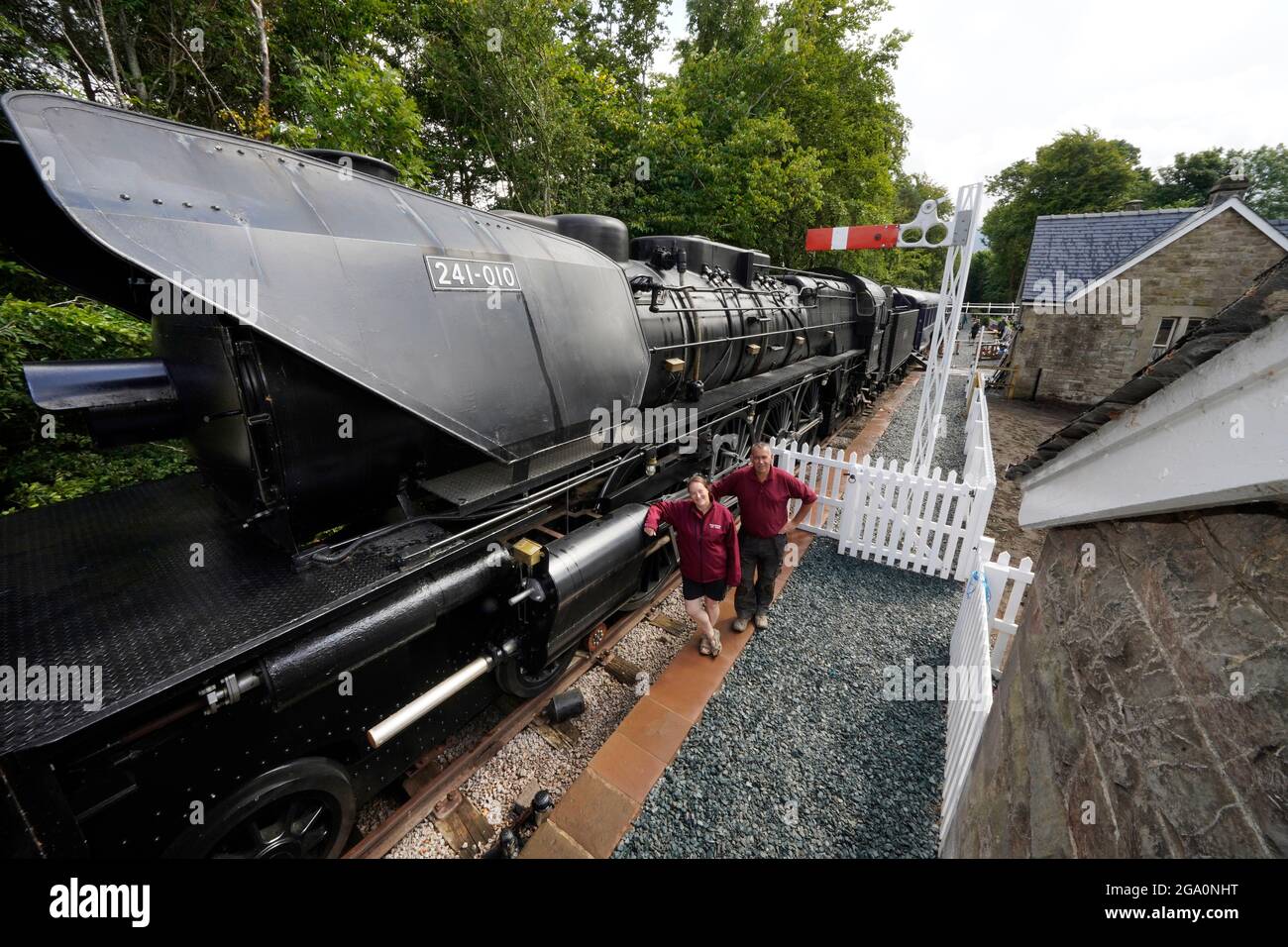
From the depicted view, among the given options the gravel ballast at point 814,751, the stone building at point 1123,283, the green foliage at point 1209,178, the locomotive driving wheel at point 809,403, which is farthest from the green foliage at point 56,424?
the green foliage at point 1209,178

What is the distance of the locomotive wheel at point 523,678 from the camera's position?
3.07m

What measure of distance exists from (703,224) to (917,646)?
13607 mm

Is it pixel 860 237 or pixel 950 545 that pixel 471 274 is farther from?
pixel 860 237

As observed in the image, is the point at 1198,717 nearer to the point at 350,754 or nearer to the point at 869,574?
the point at 350,754

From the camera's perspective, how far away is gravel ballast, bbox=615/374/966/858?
2613mm

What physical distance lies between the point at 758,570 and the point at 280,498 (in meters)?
3.49

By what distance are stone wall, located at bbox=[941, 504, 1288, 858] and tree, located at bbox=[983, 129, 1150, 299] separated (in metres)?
41.4

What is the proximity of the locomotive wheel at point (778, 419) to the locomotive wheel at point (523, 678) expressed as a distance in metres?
4.51

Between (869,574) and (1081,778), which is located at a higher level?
(1081,778)

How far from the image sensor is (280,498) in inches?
81.8

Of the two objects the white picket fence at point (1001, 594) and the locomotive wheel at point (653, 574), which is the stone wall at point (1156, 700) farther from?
the locomotive wheel at point (653, 574)

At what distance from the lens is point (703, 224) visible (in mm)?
14258
